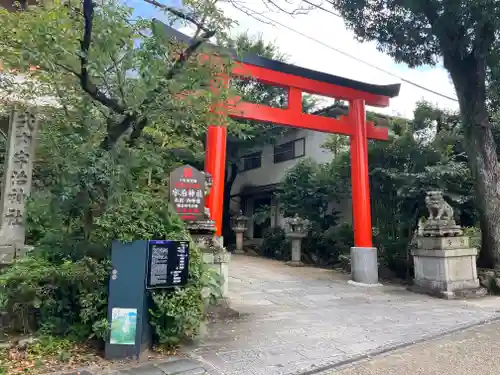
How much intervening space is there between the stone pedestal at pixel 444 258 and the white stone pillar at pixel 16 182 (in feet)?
28.2

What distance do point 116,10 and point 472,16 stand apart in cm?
791

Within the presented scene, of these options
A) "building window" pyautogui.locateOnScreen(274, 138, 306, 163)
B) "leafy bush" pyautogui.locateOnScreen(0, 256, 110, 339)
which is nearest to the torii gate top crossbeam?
"leafy bush" pyautogui.locateOnScreen(0, 256, 110, 339)

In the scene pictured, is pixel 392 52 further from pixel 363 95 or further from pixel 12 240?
pixel 12 240

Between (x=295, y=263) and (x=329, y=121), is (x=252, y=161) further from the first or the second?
(x=329, y=121)

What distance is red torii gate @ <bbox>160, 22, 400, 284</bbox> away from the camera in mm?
9367

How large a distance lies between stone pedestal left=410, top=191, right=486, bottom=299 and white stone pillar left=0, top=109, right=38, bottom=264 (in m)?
8.58

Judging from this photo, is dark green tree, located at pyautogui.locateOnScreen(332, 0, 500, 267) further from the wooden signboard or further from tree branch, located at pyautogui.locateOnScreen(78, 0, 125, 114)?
tree branch, located at pyautogui.locateOnScreen(78, 0, 125, 114)

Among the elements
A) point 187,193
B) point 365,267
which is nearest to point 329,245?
point 365,267

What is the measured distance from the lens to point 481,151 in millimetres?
10102

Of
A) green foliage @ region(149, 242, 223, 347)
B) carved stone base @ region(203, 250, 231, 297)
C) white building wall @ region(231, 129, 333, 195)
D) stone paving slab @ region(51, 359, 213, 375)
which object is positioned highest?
A: white building wall @ region(231, 129, 333, 195)

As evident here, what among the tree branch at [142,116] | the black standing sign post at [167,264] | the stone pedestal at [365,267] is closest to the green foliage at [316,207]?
the stone pedestal at [365,267]

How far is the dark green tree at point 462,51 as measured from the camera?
367 inches

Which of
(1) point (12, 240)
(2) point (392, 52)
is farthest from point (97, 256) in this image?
(2) point (392, 52)

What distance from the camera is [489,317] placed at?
280 inches
